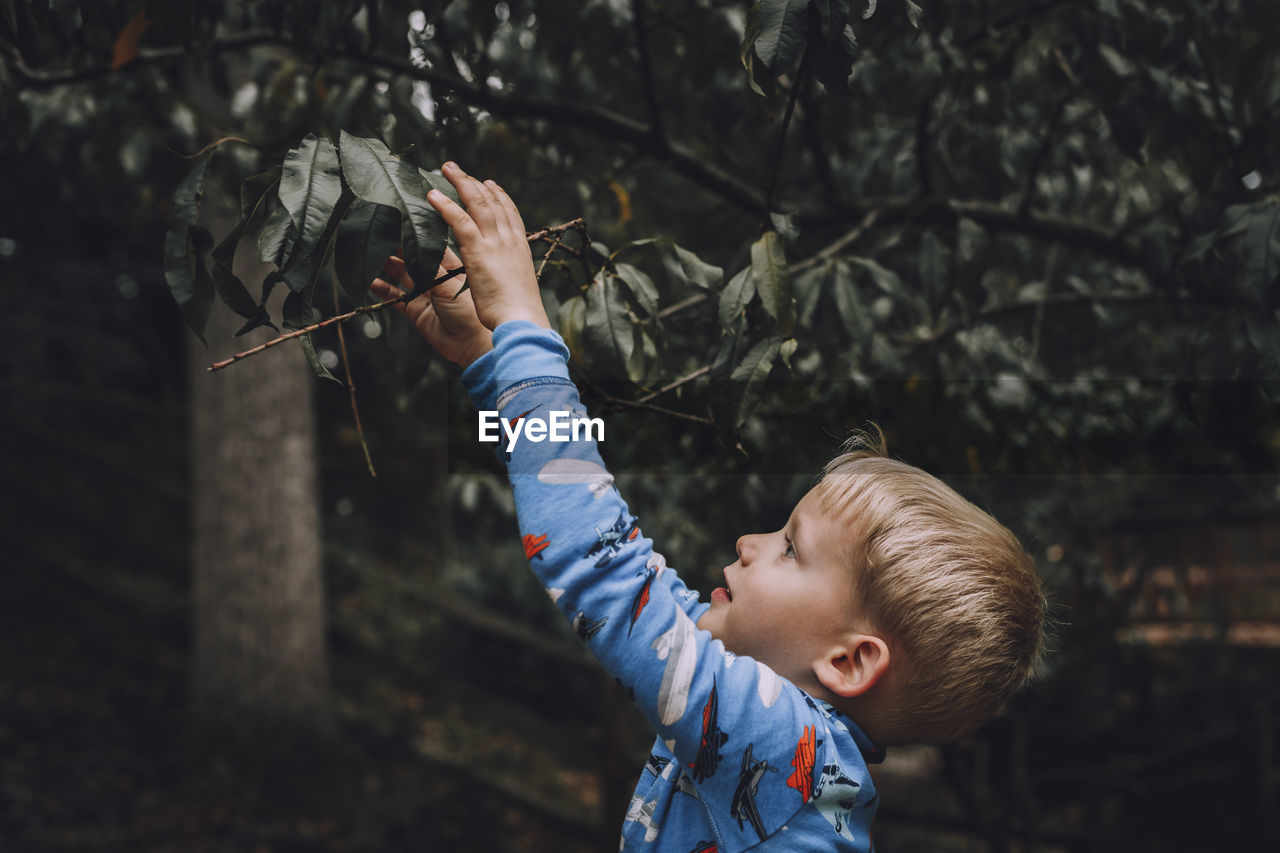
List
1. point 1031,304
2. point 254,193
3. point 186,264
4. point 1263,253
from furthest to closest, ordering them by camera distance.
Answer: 1. point 1031,304
2. point 1263,253
3. point 186,264
4. point 254,193

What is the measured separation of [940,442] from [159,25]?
1617mm

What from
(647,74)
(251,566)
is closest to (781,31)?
(647,74)

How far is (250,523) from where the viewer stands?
4238mm

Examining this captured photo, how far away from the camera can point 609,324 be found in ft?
3.65

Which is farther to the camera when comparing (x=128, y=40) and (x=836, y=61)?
(x=128, y=40)

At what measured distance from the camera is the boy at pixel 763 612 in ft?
2.99

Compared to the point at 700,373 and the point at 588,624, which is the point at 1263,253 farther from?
the point at 588,624

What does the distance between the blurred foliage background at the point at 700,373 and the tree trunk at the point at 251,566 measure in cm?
2

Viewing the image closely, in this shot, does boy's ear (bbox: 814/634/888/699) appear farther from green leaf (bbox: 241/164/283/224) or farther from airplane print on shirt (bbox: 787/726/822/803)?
green leaf (bbox: 241/164/283/224)

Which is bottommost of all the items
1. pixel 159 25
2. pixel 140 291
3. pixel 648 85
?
pixel 159 25

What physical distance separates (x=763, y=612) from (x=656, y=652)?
21 centimetres

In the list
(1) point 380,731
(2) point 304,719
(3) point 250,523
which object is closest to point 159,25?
(3) point 250,523

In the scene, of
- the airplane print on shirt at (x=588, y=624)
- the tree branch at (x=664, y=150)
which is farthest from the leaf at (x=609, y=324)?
the tree branch at (x=664, y=150)

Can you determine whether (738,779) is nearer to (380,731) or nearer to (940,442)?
(940,442)
